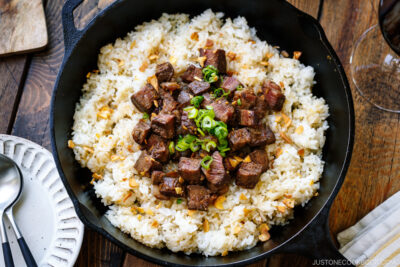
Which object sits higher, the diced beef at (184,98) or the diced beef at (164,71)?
the diced beef at (164,71)

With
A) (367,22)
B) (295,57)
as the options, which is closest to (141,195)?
(295,57)

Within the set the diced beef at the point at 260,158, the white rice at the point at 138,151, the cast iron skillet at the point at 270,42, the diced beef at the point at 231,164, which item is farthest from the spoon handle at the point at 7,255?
the diced beef at the point at 260,158

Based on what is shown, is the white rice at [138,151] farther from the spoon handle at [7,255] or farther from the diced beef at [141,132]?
the spoon handle at [7,255]

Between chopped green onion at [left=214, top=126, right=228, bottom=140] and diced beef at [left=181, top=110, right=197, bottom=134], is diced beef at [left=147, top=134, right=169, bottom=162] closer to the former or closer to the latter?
diced beef at [left=181, top=110, right=197, bottom=134]

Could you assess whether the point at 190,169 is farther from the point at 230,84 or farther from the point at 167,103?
the point at 230,84

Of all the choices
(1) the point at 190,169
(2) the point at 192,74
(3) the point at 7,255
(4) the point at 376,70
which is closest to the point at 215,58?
(2) the point at 192,74

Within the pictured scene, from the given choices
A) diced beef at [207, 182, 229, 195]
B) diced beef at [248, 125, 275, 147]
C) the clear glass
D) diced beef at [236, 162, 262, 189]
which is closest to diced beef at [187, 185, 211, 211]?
diced beef at [207, 182, 229, 195]

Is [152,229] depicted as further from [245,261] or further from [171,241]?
[245,261]
